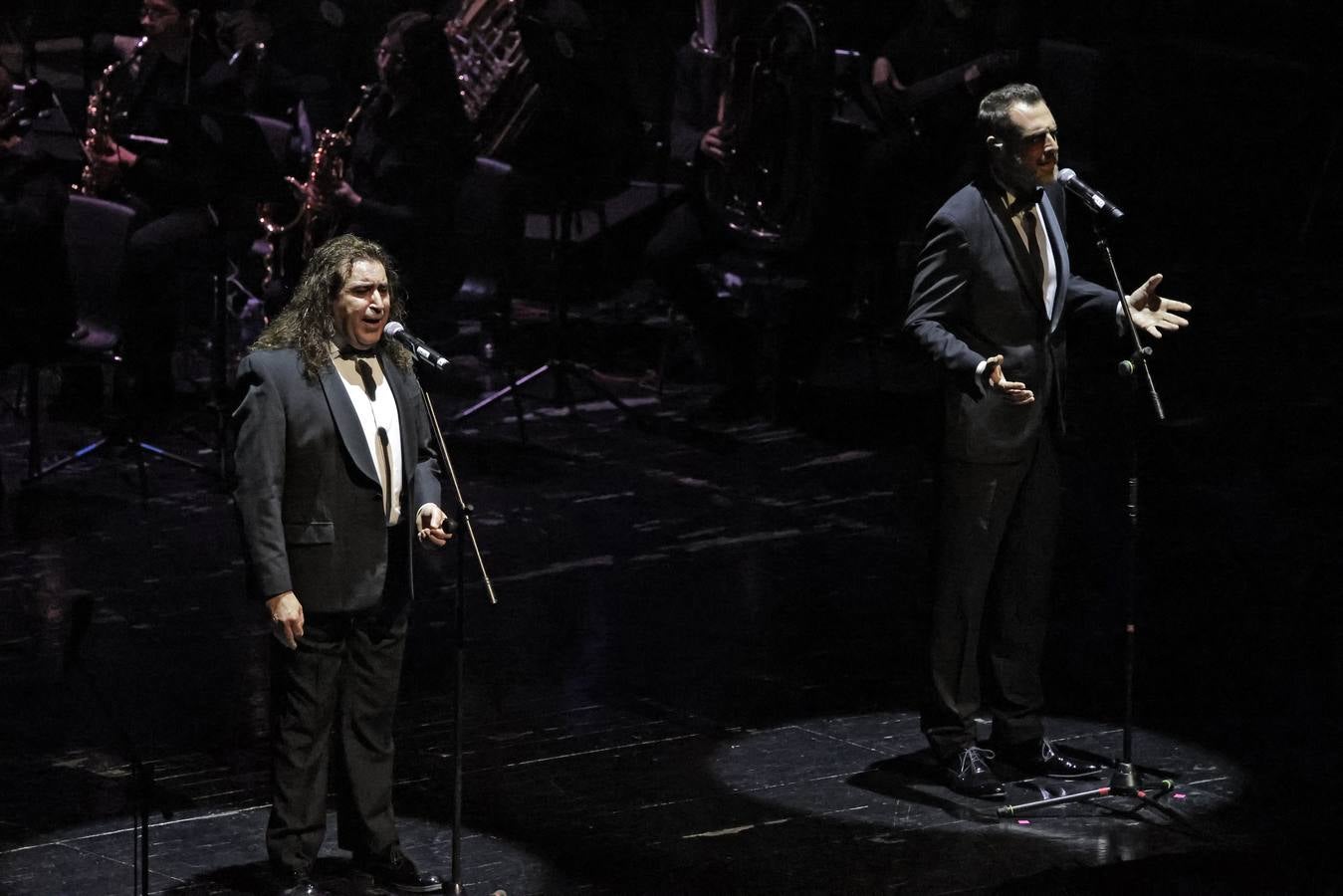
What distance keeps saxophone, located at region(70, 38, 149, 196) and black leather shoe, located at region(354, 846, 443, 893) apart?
18.5 ft

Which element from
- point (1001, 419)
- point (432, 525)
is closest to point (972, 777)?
point (1001, 419)

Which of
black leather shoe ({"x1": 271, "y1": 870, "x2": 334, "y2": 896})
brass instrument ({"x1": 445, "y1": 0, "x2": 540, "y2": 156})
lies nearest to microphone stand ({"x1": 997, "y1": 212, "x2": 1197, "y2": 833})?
black leather shoe ({"x1": 271, "y1": 870, "x2": 334, "y2": 896})

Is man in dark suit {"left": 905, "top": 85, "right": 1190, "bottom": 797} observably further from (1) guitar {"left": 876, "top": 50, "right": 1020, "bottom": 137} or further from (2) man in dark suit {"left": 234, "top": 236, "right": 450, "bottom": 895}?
(1) guitar {"left": 876, "top": 50, "right": 1020, "bottom": 137}

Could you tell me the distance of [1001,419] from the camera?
18.5ft

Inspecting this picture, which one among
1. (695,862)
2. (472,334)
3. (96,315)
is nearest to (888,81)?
(472,334)

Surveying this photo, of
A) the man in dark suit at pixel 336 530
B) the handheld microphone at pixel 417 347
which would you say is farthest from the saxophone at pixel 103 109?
the handheld microphone at pixel 417 347

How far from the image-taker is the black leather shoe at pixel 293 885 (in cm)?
488

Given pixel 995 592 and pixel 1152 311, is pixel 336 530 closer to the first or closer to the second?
pixel 995 592

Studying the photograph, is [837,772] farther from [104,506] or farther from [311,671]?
[104,506]

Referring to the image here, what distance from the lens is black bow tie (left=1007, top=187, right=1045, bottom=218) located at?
5.62m

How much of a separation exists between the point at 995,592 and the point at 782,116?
15.4 feet

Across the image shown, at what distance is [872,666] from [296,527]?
263 cm

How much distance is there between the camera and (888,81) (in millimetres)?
10281

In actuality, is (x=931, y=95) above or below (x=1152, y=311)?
above
